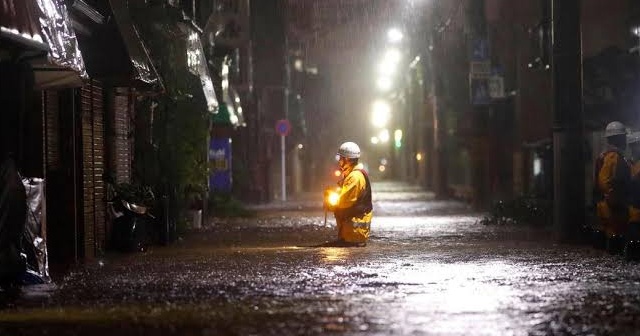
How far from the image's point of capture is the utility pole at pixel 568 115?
58.1 feet

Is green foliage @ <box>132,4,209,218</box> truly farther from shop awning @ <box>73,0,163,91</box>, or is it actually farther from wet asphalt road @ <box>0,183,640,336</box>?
shop awning @ <box>73,0,163,91</box>

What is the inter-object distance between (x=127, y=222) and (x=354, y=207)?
405cm

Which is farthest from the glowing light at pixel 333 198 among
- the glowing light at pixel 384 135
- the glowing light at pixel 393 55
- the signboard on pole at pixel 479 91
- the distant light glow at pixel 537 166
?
the glowing light at pixel 384 135

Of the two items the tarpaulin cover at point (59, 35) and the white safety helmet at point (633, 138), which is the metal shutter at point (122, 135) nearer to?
the tarpaulin cover at point (59, 35)

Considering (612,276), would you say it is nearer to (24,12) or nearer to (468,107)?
(24,12)

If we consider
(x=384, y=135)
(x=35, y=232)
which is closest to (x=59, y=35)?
(x=35, y=232)

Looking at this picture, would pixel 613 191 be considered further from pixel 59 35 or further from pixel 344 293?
pixel 59 35

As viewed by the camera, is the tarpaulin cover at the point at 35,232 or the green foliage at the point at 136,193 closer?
the tarpaulin cover at the point at 35,232

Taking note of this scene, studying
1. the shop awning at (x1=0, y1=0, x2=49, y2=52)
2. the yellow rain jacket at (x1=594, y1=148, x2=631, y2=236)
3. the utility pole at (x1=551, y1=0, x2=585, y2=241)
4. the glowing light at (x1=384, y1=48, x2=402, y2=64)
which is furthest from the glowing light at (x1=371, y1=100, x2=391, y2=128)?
the shop awning at (x1=0, y1=0, x2=49, y2=52)

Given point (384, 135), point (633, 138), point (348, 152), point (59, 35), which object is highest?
point (384, 135)

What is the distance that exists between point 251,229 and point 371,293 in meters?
14.0

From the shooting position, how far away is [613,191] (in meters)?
15.6

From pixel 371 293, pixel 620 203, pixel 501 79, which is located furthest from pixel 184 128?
pixel 501 79

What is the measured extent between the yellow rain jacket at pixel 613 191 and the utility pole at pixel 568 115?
1.69 m
